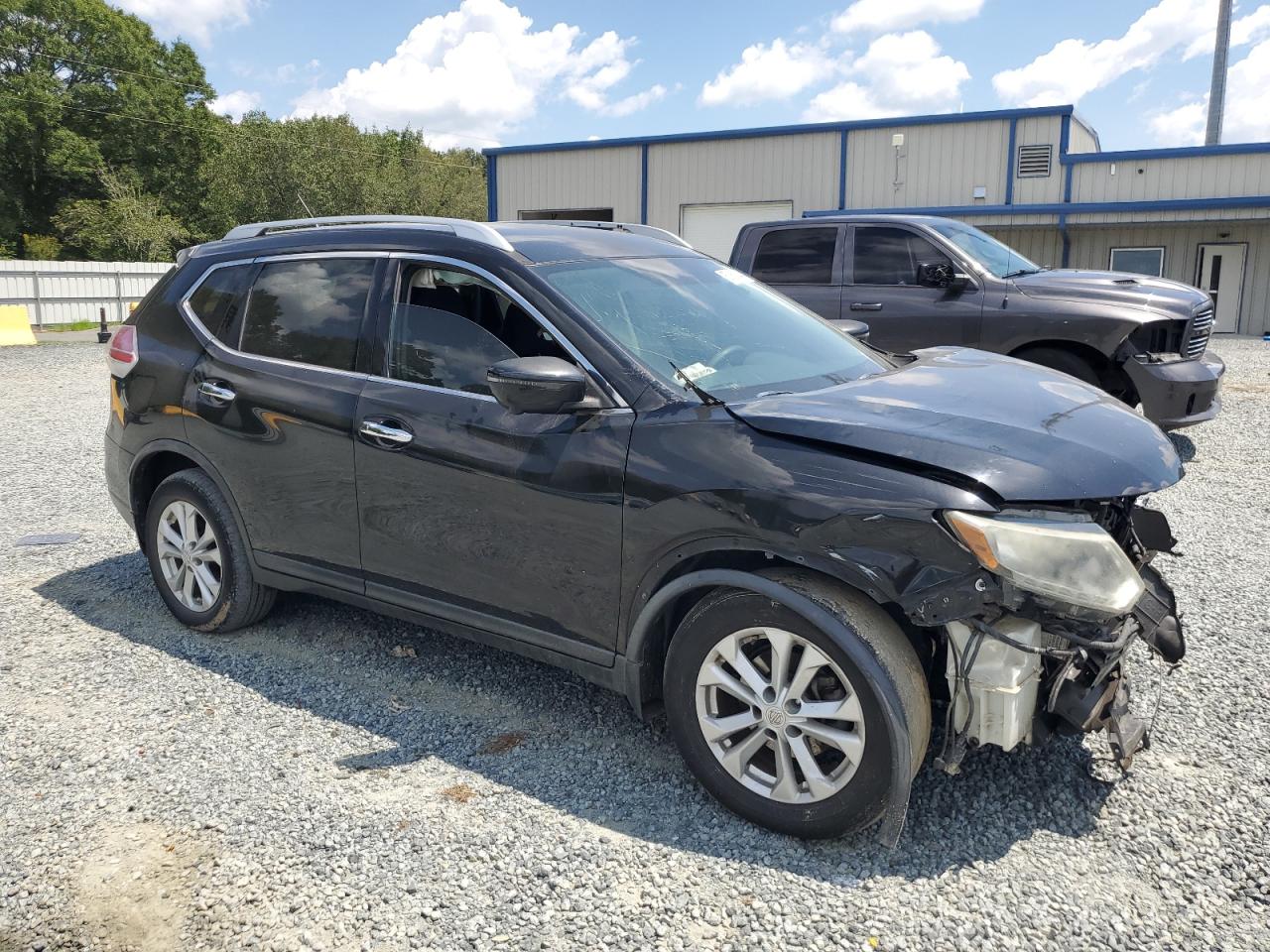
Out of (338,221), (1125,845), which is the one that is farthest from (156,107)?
(1125,845)

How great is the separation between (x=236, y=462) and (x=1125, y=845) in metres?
3.66

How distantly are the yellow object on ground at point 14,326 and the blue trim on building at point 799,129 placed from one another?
13130 millimetres

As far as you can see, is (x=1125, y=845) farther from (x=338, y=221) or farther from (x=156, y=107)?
(x=156, y=107)

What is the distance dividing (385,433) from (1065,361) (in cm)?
600

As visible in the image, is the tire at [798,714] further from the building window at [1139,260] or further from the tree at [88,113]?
the tree at [88,113]

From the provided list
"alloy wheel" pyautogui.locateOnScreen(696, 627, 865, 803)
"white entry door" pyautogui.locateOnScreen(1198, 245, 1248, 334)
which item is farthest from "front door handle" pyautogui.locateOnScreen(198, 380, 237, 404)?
"white entry door" pyautogui.locateOnScreen(1198, 245, 1248, 334)

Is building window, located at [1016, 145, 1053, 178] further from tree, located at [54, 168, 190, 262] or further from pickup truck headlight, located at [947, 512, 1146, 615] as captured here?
tree, located at [54, 168, 190, 262]

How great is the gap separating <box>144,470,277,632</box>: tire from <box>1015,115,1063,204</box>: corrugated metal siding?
2341cm

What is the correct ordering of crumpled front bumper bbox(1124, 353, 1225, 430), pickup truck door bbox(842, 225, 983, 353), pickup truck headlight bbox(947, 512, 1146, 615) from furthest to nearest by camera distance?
pickup truck door bbox(842, 225, 983, 353) → crumpled front bumper bbox(1124, 353, 1225, 430) → pickup truck headlight bbox(947, 512, 1146, 615)

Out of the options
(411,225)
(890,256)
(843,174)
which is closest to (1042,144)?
(843,174)

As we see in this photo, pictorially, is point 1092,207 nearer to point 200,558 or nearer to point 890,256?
point 890,256

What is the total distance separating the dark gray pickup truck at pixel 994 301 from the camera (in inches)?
294

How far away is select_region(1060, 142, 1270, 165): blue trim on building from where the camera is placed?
70.5ft

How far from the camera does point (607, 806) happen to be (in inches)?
126
